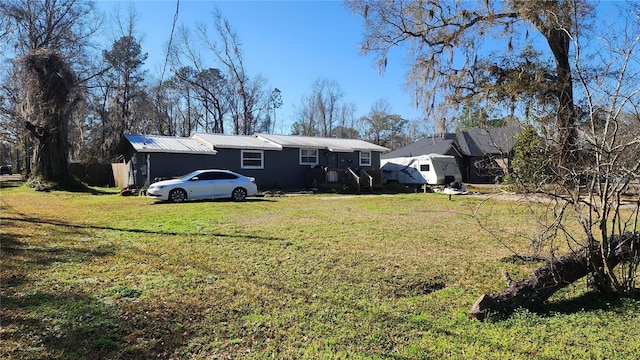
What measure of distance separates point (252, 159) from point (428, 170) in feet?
37.3

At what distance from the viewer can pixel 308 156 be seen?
73.3 feet

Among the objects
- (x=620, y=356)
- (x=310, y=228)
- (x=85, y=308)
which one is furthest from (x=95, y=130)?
(x=620, y=356)

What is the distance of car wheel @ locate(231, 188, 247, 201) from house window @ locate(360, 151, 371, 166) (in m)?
11.5

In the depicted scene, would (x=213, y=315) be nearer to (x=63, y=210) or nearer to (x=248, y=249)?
(x=248, y=249)

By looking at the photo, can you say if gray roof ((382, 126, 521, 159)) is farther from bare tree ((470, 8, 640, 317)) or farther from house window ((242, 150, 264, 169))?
bare tree ((470, 8, 640, 317))

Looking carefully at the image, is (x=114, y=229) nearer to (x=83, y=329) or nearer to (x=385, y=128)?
(x=83, y=329)

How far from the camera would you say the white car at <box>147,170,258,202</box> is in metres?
12.7

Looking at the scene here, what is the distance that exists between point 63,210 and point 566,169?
1165 centimetres

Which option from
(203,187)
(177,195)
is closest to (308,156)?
(203,187)

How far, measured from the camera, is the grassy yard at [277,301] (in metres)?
2.91

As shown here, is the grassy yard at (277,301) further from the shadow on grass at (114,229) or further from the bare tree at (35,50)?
the bare tree at (35,50)

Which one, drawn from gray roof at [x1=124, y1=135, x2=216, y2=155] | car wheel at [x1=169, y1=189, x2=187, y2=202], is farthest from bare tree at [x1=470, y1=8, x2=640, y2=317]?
gray roof at [x1=124, y1=135, x2=216, y2=155]

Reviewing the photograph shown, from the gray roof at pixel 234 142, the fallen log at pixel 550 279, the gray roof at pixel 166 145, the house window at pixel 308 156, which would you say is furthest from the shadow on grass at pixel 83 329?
the house window at pixel 308 156

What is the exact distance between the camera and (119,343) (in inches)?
114
